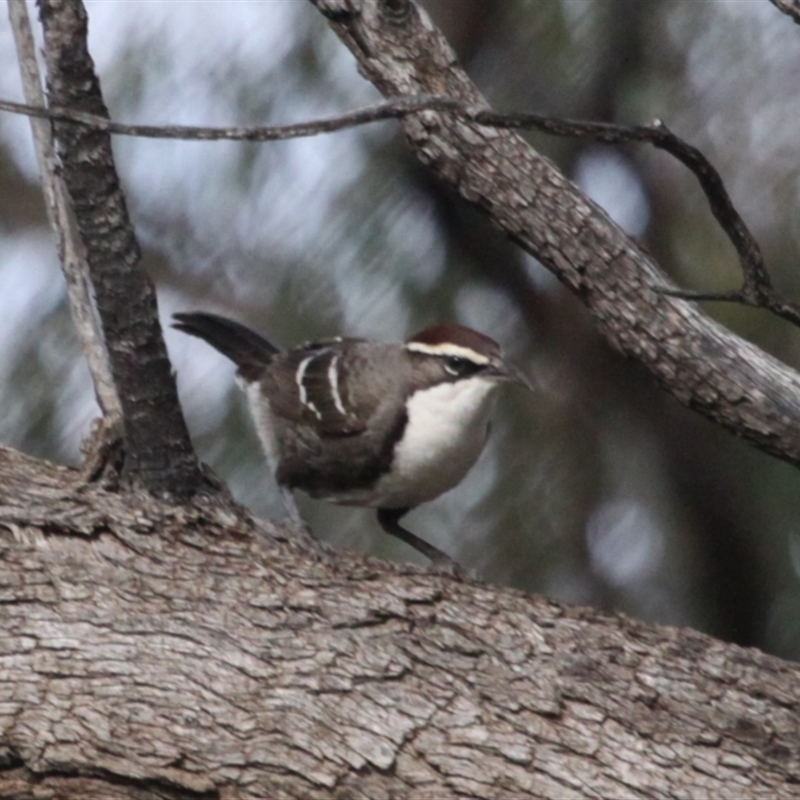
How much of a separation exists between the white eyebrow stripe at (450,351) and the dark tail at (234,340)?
0.37 metres

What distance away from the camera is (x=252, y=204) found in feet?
10.6

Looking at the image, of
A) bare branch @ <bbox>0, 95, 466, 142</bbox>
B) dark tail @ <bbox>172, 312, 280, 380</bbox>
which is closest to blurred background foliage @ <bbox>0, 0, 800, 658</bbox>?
dark tail @ <bbox>172, 312, 280, 380</bbox>

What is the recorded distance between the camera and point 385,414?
2.95m

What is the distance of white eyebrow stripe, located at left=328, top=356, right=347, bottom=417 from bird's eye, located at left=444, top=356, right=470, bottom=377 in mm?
236

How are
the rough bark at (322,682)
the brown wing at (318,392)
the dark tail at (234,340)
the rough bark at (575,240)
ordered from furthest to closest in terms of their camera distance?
the dark tail at (234,340), the brown wing at (318,392), the rough bark at (575,240), the rough bark at (322,682)

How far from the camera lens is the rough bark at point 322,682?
2041mm

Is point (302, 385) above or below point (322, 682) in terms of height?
above

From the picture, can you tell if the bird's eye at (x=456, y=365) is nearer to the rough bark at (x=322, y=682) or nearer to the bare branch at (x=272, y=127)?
the rough bark at (x=322, y=682)

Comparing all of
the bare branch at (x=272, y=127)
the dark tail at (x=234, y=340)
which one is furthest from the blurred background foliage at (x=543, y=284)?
the bare branch at (x=272, y=127)

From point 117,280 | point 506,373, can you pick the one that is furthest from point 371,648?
point 506,373

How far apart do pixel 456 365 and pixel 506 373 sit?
0.12 metres

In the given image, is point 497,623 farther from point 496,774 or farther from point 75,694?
point 75,694

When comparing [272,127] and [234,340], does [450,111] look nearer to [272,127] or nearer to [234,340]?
[272,127]

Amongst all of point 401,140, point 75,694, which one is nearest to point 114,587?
point 75,694
